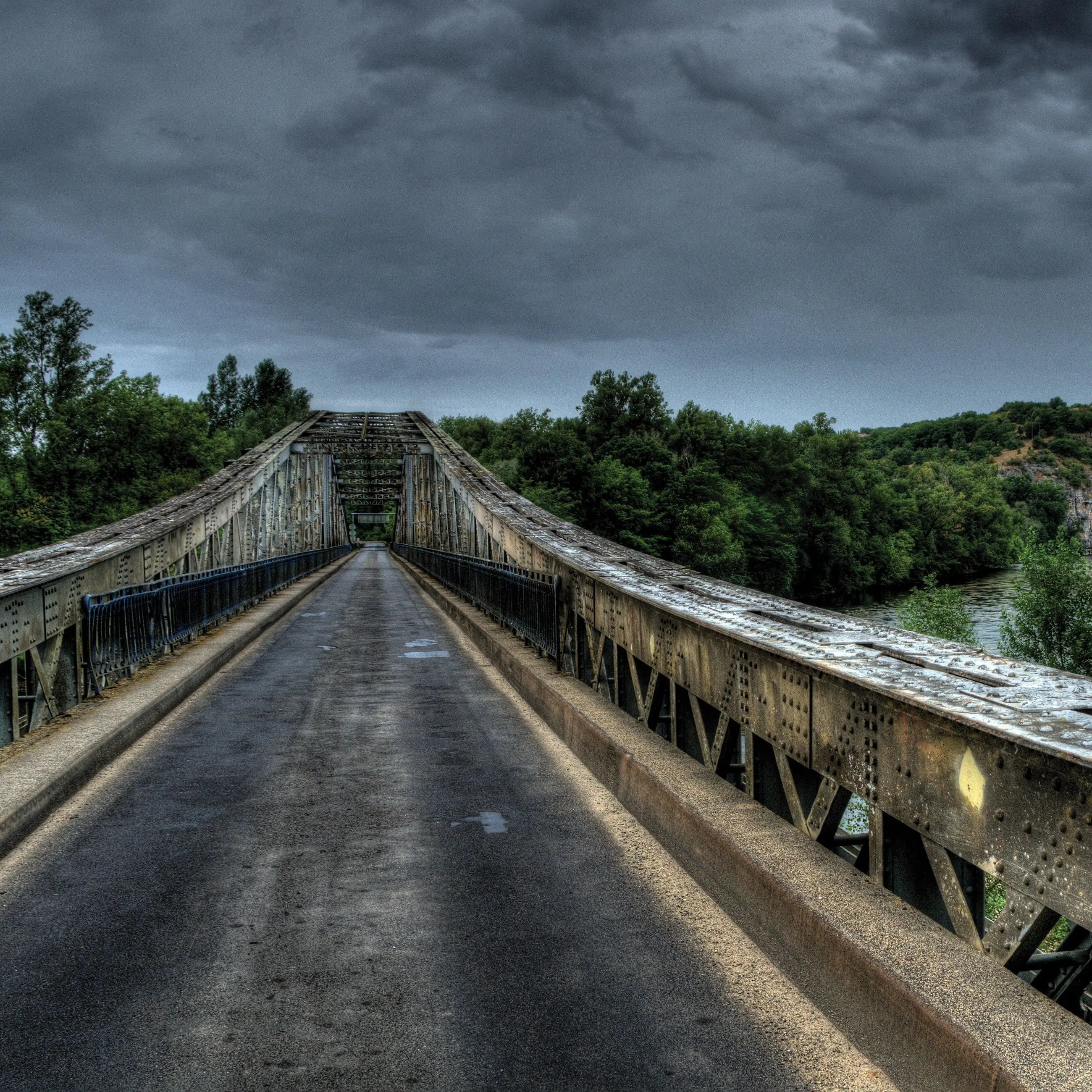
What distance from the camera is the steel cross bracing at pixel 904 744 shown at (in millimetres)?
2912

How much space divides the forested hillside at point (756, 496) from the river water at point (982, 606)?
5509 millimetres

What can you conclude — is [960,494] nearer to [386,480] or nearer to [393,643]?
[386,480]

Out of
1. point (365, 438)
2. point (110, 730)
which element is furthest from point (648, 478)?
point (110, 730)

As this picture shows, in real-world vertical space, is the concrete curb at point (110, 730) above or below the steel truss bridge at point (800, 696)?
below

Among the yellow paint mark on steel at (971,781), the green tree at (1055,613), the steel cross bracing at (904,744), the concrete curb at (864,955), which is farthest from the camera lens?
the green tree at (1055,613)

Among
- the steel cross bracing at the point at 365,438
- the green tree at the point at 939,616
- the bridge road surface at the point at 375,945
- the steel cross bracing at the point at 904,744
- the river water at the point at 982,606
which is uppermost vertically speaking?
the steel cross bracing at the point at 365,438

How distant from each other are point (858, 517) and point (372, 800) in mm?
96158

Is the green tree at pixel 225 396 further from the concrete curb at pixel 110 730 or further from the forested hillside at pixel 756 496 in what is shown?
the concrete curb at pixel 110 730

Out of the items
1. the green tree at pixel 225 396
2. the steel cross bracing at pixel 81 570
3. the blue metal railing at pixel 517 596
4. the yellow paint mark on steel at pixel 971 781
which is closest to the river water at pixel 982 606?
the blue metal railing at pixel 517 596

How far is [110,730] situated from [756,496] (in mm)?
89501

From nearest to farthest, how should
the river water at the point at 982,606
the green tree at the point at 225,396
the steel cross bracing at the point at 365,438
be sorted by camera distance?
the steel cross bracing at the point at 365,438
the river water at the point at 982,606
the green tree at the point at 225,396

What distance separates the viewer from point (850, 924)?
3.52 metres

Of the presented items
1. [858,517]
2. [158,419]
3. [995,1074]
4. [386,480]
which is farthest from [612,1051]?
[858,517]

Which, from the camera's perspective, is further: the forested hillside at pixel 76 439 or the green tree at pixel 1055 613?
the forested hillside at pixel 76 439
